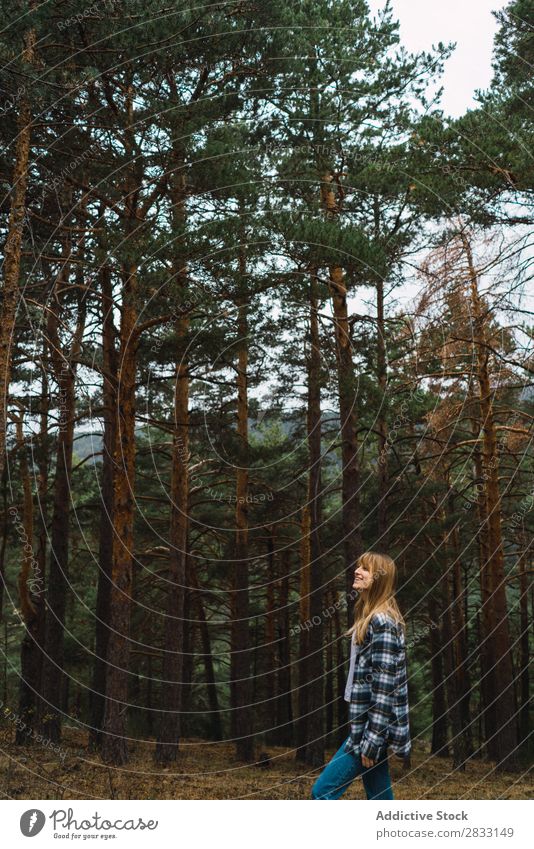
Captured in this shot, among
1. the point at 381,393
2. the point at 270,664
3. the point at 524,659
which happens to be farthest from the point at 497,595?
the point at 270,664

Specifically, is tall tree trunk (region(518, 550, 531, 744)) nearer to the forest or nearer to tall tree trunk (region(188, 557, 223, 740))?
the forest

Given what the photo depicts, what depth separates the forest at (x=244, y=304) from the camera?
12172mm

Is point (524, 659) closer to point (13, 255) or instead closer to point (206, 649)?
point (206, 649)

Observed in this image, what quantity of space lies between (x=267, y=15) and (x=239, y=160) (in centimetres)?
238

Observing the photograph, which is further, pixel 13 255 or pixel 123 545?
pixel 123 545

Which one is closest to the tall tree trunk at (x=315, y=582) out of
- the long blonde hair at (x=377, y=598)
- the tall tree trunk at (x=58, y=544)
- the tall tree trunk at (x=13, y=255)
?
the tall tree trunk at (x=58, y=544)

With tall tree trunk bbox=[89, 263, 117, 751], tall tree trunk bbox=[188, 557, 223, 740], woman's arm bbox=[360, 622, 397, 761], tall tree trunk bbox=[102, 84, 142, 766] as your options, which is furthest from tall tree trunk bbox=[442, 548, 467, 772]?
woman's arm bbox=[360, 622, 397, 761]

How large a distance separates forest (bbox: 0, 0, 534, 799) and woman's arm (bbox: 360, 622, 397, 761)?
6095 mm

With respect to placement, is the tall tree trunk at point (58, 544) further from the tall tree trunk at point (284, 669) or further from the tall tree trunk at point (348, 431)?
the tall tree trunk at point (284, 669)

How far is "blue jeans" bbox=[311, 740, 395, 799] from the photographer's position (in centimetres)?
553

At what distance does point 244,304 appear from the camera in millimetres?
15984

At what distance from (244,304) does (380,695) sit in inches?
445

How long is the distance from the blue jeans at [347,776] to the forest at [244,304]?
6.13 metres

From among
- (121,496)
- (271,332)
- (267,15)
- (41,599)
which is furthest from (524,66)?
(41,599)
